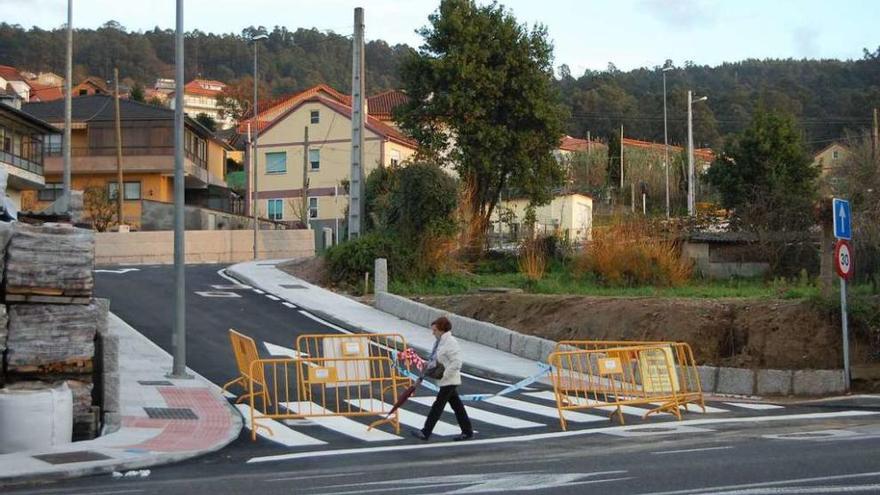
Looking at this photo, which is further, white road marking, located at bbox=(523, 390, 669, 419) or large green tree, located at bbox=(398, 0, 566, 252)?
large green tree, located at bbox=(398, 0, 566, 252)

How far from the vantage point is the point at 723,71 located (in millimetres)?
124375

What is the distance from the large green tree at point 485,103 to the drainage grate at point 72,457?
82.6 ft

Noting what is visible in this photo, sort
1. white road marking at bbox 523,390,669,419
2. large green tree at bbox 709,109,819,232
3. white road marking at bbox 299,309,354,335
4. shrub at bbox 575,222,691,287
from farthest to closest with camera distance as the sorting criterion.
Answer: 1. large green tree at bbox 709,109,819,232
2. shrub at bbox 575,222,691,287
3. white road marking at bbox 299,309,354,335
4. white road marking at bbox 523,390,669,419

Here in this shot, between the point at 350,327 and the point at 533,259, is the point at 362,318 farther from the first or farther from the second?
the point at 533,259

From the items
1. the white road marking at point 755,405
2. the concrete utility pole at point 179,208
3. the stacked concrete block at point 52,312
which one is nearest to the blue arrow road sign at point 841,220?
the white road marking at point 755,405

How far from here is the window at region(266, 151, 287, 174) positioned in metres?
75.4

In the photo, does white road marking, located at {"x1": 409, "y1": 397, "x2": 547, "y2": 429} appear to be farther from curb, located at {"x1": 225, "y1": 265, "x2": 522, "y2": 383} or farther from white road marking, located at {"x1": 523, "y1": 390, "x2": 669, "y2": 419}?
curb, located at {"x1": 225, "y1": 265, "x2": 522, "y2": 383}

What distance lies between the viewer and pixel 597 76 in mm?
119625

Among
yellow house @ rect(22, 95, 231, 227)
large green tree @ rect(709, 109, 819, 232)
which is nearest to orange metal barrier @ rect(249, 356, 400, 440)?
large green tree @ rect(709, 109, 819, 232)

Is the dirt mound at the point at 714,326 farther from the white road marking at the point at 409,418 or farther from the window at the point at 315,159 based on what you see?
the window at the point at 315,159

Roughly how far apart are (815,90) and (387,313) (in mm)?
75765

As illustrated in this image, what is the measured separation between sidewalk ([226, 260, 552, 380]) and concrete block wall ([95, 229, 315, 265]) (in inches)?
468

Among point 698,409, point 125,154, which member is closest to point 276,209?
point 125,154

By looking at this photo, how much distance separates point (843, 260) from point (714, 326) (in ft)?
10.4
